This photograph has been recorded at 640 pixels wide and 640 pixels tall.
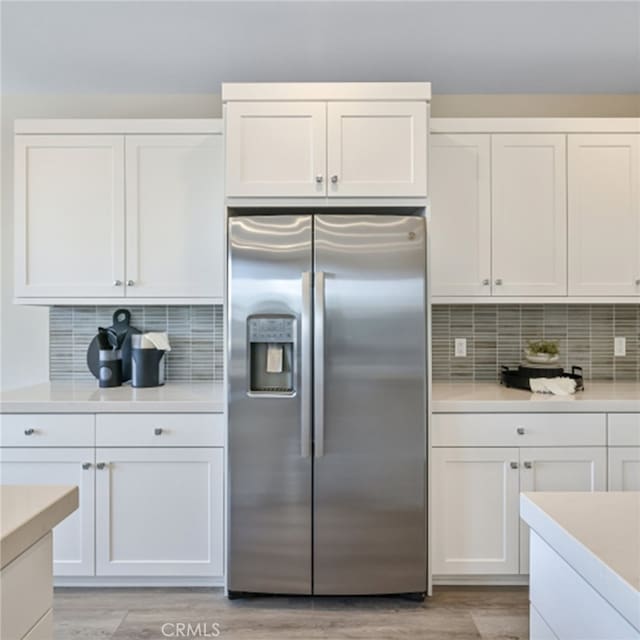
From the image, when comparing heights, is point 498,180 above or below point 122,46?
below

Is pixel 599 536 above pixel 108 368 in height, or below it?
below

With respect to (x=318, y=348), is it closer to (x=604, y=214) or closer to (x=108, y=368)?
(x=108, y=368)

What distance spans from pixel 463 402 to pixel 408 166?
1124mm

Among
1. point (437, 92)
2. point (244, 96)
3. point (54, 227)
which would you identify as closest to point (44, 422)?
point (54, 227)

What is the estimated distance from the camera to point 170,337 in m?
2.85

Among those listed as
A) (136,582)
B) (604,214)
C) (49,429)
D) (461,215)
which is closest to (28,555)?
(49,429)

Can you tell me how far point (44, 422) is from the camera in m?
2.18

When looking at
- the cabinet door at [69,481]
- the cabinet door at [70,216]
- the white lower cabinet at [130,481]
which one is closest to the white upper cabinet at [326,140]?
the cabinet door at [70,216]

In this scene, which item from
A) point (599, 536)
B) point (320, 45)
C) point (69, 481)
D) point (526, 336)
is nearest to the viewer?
point (599, 536)

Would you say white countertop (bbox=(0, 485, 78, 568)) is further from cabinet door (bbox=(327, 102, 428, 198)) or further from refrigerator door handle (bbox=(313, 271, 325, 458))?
cabinet door (bbox=(327, 102, 428, 198))

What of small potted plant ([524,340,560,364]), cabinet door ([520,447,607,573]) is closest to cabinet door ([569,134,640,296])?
small potted plant ([524,340,560,364])

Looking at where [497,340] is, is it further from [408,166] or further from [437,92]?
[437,92]

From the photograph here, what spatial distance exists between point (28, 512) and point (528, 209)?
2491mm

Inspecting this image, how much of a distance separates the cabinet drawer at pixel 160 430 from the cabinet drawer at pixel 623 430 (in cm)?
180
